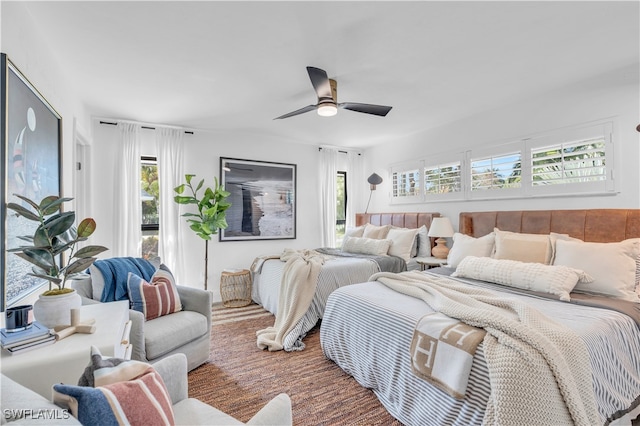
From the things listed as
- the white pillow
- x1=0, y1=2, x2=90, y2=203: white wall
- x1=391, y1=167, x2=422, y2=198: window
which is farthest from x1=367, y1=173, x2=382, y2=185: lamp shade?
x1=0, y1=2, x2=90, y2=203: white wall

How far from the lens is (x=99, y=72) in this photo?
260 centimetres

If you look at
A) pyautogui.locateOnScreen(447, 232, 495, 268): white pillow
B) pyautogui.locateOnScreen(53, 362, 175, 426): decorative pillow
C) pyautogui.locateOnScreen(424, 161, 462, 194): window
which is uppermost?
pyautogui.locateOnScreen(424, 161, 462, 194): window

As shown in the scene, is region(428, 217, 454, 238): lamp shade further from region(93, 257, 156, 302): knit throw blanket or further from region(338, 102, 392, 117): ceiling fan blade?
region(93, 257, 156, 302): knit throw blanket

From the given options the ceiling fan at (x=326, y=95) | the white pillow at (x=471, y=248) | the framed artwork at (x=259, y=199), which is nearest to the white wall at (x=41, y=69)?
the ceiling fan at (x=326, y=95)

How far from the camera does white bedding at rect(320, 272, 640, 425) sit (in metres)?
1.52

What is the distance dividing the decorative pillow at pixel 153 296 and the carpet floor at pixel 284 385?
0.57m

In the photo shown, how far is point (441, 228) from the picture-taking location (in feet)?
12.4

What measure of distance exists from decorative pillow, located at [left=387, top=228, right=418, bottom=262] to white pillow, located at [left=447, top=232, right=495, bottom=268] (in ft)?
2.89

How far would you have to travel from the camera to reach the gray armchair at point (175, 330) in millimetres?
2043

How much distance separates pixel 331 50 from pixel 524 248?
90.6 inches

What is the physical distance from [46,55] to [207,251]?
2.80 m

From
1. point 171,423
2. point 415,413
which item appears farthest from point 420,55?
point 171,423

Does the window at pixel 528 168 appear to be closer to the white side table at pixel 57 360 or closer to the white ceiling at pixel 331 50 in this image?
the white ceiling at pixel 331 50

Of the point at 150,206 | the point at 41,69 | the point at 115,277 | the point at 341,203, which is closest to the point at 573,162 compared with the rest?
the point at 341,203
